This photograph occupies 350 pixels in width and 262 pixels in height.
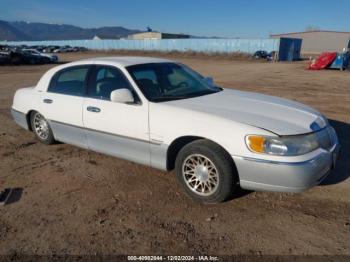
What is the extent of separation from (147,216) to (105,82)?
1988 mm

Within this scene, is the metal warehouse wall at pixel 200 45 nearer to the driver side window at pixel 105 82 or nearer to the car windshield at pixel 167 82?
the car windshield at pixel 167 82

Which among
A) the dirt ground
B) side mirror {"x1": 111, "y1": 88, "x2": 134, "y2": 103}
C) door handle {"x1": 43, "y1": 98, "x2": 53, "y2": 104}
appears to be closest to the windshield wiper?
side mirror {"x1": 111, "y1": 88, "x2": 134, "y2": 103}

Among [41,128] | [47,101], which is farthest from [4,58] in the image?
[47,101]

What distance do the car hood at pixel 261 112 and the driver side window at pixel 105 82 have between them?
81 centimetres

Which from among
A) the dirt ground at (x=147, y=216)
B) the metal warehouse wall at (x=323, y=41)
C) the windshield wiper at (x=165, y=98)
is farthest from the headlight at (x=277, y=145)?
the metal warehouse wall at (x=323, y=41)

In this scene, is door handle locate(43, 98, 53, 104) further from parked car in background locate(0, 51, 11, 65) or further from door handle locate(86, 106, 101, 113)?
parked car in background locate(0, 51, 11, 65)

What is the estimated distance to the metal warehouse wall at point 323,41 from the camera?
252 ft

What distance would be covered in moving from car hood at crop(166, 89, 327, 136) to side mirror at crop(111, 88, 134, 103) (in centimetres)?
50

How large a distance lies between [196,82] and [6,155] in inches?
130

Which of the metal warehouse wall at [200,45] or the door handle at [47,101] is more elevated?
the door handle at [47,101]

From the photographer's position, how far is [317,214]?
3.46 metres

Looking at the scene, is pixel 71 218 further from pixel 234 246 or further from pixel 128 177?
pixel 234 246

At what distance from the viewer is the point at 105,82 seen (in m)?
4.49

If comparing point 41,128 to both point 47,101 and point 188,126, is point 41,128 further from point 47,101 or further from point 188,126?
point 188,126
